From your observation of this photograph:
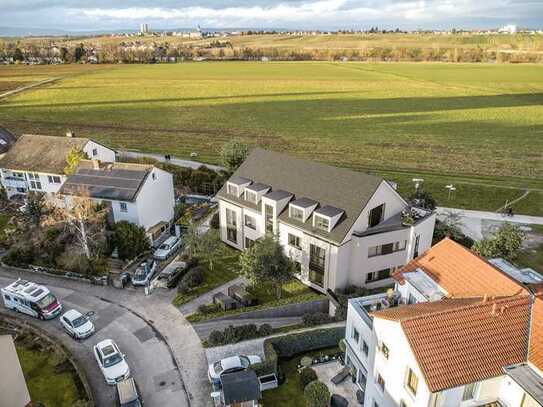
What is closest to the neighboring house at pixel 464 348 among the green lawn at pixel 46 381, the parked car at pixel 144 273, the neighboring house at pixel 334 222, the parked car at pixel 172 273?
the neighboring house at pixel 334 222

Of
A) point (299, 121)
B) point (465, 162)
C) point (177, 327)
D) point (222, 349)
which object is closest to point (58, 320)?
point (177, 327)

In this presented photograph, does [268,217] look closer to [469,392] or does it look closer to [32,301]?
[32,301]

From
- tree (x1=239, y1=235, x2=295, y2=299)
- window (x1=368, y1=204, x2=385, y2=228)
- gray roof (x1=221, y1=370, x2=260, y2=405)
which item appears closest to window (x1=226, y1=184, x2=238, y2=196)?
tree (x1=239, y1=235, x2=295, y2=299)

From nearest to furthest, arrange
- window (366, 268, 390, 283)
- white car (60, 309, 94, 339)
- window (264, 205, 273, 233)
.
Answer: white car (60, 309, 94, 339) < window (366, 268, 390, 283) < window (264, 205, 273, 233)

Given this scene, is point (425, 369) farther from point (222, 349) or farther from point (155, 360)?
point (155, 360)

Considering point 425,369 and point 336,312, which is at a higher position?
point 425,369

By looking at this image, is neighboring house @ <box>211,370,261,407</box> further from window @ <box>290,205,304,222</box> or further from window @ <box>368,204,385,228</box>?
window @ <box>368,204,385,228</box>

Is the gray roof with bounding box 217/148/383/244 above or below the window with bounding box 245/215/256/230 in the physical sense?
above
